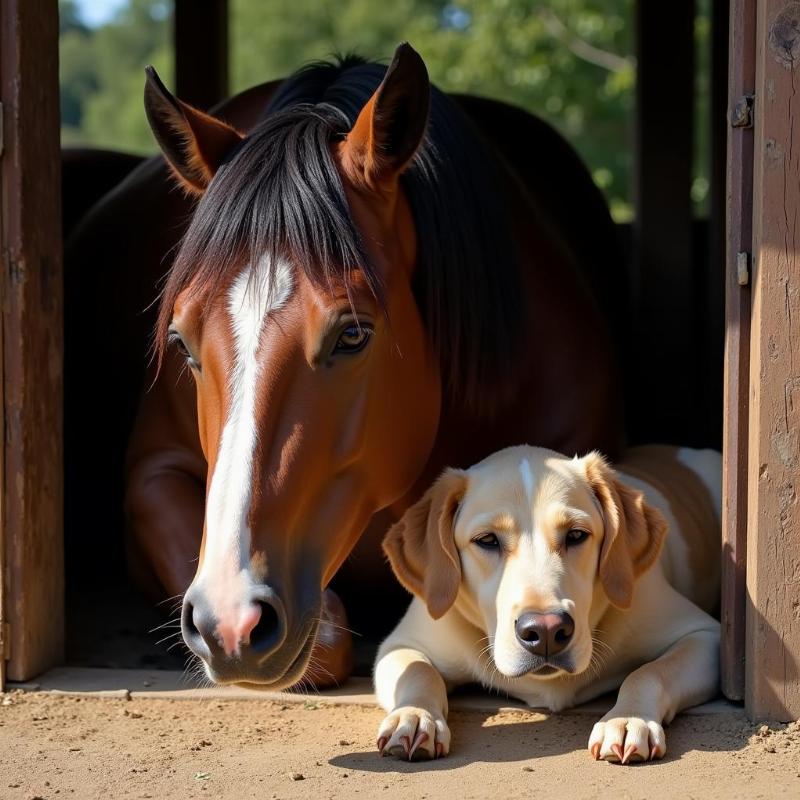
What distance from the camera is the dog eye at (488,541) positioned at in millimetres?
2795

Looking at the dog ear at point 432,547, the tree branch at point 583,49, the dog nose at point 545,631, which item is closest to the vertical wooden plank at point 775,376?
the dog nose at point 545,631

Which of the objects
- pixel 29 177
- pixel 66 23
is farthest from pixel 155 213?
pixel 66 23

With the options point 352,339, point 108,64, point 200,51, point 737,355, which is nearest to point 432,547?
point 352,339

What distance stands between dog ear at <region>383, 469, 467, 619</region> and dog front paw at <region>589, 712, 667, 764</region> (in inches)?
17.8

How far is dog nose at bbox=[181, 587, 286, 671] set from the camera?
232 centimetres

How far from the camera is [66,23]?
62375 mm

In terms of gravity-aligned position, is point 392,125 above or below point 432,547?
above

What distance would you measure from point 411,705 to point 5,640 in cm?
121

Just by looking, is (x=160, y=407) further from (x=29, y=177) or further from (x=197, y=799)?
(x=197, y=799)

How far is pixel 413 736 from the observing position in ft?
8.79

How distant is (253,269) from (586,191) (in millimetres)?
3393

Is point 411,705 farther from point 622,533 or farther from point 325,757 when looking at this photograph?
point 622,533

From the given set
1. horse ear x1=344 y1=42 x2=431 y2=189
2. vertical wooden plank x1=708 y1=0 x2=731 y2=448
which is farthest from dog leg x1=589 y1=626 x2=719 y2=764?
vertical wooden plank x1=708 y1=0 x2=731 y2=448

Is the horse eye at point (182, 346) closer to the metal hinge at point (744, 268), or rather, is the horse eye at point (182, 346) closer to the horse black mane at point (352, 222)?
the horse black mane at point (352, 222)
